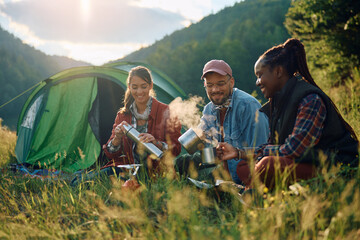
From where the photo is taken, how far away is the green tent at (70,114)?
15.2ft

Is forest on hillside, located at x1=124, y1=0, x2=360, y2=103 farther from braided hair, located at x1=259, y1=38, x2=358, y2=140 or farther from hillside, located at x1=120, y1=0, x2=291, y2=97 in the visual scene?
braided hair, located at x1=259, y1=38, x2=358, y2=140

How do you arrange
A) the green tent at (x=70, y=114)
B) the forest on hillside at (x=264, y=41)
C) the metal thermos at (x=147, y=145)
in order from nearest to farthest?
1. the metal thermos at (x=147, y=145)
2. the green tent at (x=70, y=114)
3. the forest on hillside at (x=264, y=41)

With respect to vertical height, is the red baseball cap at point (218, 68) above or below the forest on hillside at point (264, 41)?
below

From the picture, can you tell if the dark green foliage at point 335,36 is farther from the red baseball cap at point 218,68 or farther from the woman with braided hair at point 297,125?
the woman with braided hair at point 297,125

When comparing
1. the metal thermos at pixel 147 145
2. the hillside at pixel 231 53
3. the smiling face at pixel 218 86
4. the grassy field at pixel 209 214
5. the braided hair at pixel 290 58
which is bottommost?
the grassy field at pixel 209 214

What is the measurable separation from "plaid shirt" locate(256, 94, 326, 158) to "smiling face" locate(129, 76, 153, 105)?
5.75 ft

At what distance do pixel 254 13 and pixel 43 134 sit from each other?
61012 mm

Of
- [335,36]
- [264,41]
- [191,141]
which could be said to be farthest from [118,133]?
[264,41]

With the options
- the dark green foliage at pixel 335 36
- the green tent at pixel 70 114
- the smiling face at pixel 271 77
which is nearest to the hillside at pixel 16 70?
the green tent at pixel 70 114

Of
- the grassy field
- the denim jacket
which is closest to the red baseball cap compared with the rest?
the denim jacket

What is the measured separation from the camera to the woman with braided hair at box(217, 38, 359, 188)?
1761 mm

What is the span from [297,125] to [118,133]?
1.72 meters

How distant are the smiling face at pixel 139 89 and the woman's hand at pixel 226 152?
138 centimetres

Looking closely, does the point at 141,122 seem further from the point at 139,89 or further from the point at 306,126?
the point at 306,126
